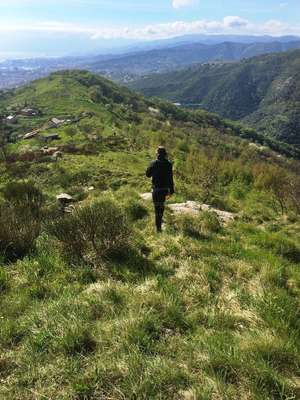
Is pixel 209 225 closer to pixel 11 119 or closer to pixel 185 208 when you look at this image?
pixel 185 208

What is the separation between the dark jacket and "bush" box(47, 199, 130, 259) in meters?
2.83

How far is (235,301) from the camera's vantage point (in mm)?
5672

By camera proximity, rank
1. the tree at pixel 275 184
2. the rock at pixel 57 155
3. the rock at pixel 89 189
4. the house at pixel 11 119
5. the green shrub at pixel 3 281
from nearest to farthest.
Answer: the green shrub at pixel 3 281 → the rock at pixel 89 189 → the tree at pixel 275 184 → the rock at pixel 57 155 → the house at pixel 11 119

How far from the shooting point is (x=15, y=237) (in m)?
7.85

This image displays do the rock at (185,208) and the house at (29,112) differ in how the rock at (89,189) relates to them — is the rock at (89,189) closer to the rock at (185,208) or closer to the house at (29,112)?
the rock at (185,208)

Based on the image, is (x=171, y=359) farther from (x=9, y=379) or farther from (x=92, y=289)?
(x=92, y=289)

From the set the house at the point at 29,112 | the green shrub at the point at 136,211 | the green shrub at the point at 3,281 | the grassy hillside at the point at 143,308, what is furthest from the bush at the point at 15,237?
the house at the point at 29,112

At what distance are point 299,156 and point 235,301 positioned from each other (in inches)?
5824

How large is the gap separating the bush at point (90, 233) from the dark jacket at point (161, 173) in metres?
2.83

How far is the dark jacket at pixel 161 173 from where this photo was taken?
34.4 ft

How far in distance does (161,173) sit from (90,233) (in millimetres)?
3450

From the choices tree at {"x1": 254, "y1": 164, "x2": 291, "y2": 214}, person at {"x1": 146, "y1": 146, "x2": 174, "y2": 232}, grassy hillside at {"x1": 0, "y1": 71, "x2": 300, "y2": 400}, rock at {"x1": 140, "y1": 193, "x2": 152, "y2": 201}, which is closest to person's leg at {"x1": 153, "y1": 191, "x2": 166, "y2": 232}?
person at {"x1": 146, "y1": 146, "x2": 174, "y2": 232}

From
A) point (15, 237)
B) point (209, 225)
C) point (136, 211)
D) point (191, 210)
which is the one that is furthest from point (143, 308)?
point (191, 210)

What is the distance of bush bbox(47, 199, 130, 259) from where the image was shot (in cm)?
754
